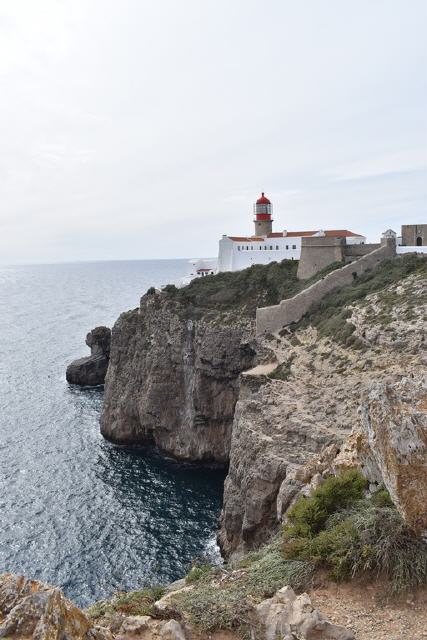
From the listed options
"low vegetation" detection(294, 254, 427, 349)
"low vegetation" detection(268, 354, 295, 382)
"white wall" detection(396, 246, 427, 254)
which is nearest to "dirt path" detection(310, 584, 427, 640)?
"low vegetation" detection(294, 254, 427, 349)

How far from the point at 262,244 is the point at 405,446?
4803 cm

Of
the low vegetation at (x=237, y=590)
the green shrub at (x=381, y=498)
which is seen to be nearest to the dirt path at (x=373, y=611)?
the low vegetation at (x=237, y=590)

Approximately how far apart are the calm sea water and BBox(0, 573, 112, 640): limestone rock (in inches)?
650

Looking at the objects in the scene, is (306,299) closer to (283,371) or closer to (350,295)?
(350,295)

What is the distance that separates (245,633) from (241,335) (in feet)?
109

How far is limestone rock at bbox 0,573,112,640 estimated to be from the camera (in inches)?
264

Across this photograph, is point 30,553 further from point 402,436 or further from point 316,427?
point 402,436

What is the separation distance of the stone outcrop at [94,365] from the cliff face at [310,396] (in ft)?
108

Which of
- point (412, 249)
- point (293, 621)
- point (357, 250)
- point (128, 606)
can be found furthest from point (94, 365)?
point (293, 621)

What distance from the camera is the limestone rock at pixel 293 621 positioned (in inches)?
318

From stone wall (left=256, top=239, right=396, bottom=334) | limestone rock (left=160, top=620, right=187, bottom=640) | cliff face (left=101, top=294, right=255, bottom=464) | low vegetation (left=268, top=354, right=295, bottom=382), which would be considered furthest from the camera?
cliff face (left=101, top=294, right=255, bottom=464)

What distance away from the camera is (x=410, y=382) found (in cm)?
1044

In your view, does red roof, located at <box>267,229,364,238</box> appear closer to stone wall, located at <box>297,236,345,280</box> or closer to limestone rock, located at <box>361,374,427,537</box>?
stone wall, located at <box>297,236,345,280</box>

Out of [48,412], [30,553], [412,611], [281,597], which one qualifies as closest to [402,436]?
[412,611]
